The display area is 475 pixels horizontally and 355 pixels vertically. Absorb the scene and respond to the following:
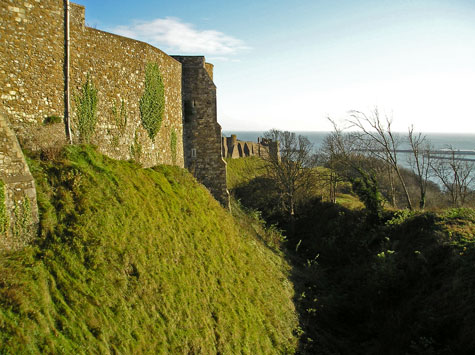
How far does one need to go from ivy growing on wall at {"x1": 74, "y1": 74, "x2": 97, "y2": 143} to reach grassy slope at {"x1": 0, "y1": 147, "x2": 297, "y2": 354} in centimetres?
70

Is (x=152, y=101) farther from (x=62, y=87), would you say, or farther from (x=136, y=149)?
(x=62, y=87)

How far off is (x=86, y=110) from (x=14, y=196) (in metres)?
4.36

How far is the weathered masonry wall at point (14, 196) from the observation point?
676 centimetres

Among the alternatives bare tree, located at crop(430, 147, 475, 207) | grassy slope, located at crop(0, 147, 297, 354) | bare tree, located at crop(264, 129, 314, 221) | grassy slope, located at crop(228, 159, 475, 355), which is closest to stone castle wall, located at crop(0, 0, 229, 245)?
grassy slope, located at crop(0, 147, 297, 354)

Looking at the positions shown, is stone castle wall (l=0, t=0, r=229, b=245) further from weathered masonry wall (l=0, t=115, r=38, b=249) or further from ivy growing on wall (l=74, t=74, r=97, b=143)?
ivy growing on wall (l=74, t=74, r=97, b=143)

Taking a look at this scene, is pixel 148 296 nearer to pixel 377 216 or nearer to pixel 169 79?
pixel 169 79

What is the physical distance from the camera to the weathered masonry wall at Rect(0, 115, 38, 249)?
6758 mm

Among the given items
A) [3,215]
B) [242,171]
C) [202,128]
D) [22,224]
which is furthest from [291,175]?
[3,215]

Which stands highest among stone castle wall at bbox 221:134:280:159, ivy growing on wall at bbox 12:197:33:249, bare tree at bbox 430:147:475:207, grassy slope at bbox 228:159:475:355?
stone castle wall at bbox 221:134:280:159

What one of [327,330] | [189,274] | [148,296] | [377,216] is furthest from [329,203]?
[148,296]

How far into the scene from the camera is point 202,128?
1902 centimetres

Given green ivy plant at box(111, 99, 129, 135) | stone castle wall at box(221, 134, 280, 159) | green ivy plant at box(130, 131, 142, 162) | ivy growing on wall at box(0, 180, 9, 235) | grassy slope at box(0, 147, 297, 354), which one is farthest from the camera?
stone castle wall at box(221, 134, 280, 159)

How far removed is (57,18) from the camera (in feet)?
30.8

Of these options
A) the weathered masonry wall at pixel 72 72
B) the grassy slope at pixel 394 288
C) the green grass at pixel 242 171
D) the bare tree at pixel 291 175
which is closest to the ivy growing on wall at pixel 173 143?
the weathered masonry wall at pixel 72 72
